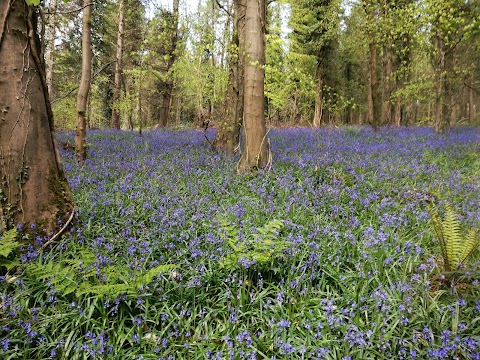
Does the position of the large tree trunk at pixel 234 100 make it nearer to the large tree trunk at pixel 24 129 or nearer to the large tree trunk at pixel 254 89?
the large tree trunk at pixel 254 89

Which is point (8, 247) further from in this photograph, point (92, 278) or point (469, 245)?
point (469, 245)

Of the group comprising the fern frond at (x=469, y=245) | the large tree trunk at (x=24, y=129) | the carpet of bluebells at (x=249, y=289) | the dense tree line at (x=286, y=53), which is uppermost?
the dense tree line at (x=286, y=53)

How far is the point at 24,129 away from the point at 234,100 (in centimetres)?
643

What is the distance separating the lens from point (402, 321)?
8.41 feet

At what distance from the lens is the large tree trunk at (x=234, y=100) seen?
920 centimetres

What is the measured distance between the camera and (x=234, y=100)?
939 cm

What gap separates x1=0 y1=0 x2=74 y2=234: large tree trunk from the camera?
3.49 m

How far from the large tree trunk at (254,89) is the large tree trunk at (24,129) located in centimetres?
406

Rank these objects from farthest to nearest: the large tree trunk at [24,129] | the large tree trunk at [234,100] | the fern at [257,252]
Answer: the large tree trunk at [234,100] < the large tree trunk at [24,129] < the fern at [257,252]

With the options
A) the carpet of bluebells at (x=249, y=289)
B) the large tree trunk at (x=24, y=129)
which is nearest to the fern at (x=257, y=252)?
the carpet of bluebells at (x=249, y=289)

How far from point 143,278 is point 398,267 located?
8.42 feet

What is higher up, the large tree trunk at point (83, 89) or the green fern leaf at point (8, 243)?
the large tree trunk at point (83, 89)

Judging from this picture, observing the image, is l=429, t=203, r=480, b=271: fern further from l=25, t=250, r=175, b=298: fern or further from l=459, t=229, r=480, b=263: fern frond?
l=25, t=250, r=175, b=298: fern

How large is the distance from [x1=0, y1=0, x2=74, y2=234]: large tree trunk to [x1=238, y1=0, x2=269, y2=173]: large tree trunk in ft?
13.3
